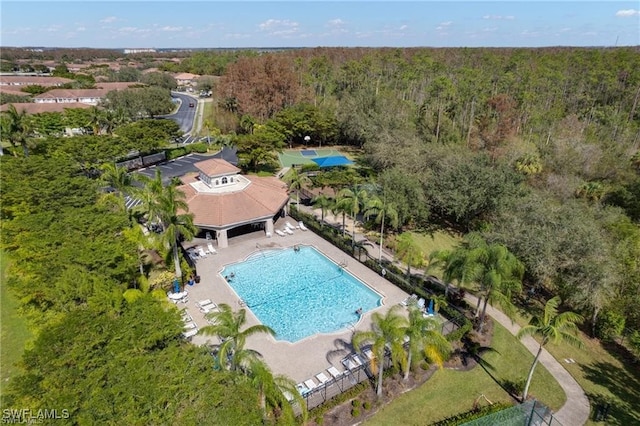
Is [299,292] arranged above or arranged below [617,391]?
above

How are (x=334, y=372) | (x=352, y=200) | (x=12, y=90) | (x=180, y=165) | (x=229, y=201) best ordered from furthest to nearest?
(x=12, y=90)
(x=180, y=165)
(x=229, y=201)
(x=352, y=200)
(x=334, y=372)

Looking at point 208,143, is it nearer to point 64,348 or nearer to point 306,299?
point 306,299

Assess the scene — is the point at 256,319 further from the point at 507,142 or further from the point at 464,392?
the point at 507,142

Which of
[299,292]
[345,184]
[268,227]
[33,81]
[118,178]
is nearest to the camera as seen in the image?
[299,292]

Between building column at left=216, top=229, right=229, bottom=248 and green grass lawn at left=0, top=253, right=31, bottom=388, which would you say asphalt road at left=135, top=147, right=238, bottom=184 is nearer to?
building column at left=216, top=229, right=229, bottom=248

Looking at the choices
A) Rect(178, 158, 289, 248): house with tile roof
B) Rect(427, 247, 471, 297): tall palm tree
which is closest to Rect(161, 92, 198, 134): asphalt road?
Rect(178, 158, 289, 248): house with tile roof

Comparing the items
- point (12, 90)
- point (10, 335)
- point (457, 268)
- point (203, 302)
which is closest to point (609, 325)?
point (457, 268)

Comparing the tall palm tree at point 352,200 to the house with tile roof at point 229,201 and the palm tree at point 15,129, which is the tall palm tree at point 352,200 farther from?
the palm tree at point 15,129
